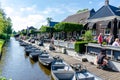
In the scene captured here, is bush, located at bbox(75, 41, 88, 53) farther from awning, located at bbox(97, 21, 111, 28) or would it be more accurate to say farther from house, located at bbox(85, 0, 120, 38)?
awning, located at bbox(97, 21, 111, 28)

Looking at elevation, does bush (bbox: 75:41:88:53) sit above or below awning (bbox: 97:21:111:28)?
below

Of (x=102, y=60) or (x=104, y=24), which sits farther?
(x=104, y=24)

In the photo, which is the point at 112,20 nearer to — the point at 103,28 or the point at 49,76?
the point at 103,28

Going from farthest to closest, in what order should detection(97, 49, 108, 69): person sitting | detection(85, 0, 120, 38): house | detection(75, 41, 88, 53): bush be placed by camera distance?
detection(85, 0, 120, 38): house, detection(75, 41, 88, 53): bush, detection(97, 49, 108, 69): person sitting

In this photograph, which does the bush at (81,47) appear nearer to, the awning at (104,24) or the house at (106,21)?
the house at (106,21)

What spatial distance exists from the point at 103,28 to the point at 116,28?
2764 mm

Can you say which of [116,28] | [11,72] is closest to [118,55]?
[11,72]

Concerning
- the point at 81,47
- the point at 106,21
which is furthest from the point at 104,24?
the point at 81,47

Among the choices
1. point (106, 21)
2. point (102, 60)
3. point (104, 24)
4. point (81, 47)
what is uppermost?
point (106, 21)

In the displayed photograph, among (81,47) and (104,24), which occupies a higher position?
(104,24)

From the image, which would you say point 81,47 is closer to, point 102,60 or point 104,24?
point 102,60

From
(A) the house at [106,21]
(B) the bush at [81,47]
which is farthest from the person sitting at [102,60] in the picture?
(A) the house at [106,21]

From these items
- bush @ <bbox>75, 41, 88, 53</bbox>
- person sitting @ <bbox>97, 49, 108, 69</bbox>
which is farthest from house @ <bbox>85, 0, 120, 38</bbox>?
person sitting @ <bbox>97, 49, 108, 69</bbox>

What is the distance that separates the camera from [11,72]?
70.0 ft
